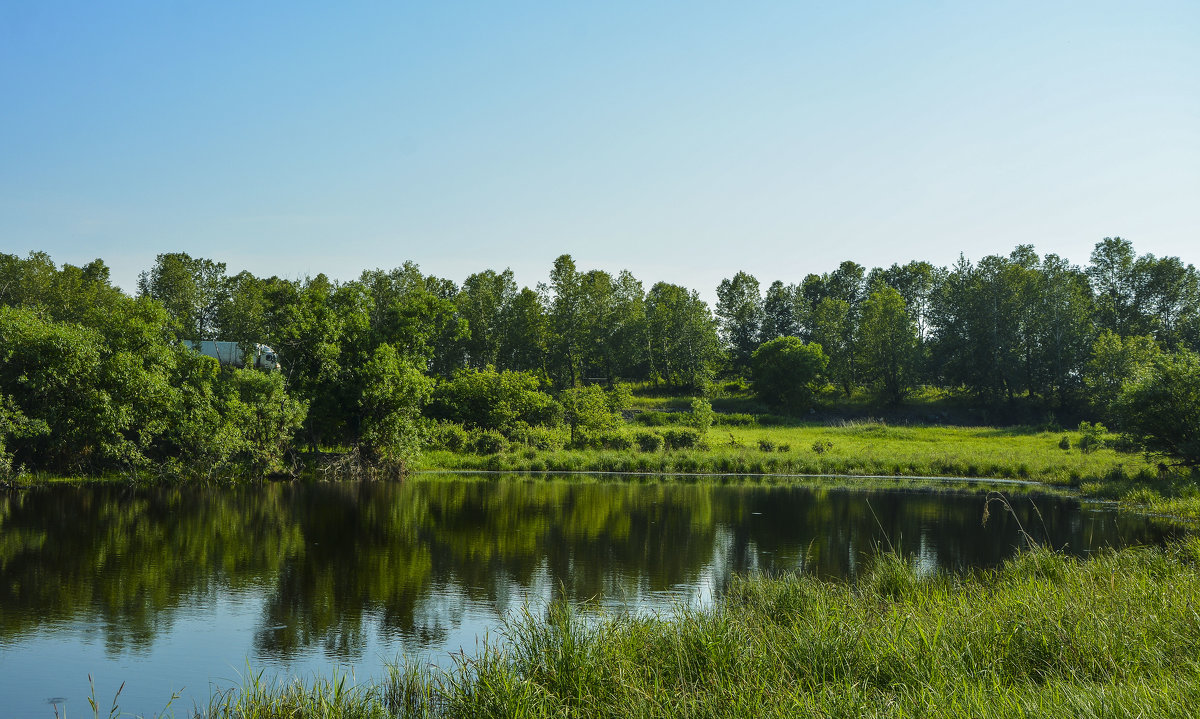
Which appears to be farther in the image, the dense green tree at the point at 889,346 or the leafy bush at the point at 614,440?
the dense green tree at the point at 889,346

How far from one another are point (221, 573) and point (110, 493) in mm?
16935

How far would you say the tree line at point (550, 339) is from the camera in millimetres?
35062

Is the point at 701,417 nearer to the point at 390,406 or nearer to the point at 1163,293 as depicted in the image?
the point at 390,406

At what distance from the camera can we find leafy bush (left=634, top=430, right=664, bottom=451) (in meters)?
49.8

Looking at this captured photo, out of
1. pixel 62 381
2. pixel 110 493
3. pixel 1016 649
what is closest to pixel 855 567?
pixel 1016 649

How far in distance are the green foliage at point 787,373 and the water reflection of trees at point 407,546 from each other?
3897 centimetres

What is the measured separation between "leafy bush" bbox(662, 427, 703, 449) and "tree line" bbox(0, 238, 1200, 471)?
561cm

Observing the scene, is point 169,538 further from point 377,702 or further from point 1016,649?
point 1016,649

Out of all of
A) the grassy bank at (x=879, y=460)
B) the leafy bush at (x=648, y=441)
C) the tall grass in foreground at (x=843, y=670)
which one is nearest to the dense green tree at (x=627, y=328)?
the grassy bank at (x=879, y=460)

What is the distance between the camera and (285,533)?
898 inches

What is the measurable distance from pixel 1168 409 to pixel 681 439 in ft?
85.3

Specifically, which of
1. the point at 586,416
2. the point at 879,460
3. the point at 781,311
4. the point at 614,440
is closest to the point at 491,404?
the point at 586,416

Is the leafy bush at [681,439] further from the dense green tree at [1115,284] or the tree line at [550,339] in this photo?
the dense green tree at [1115,284]

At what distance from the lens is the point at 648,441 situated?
50.4 meters
